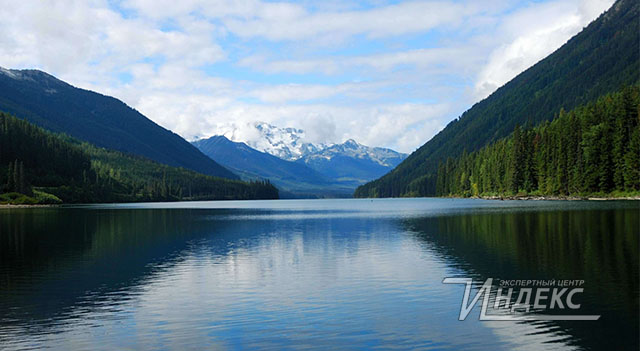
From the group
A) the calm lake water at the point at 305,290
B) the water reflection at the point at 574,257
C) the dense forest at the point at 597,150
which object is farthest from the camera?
the dense forest at the point at 597,150

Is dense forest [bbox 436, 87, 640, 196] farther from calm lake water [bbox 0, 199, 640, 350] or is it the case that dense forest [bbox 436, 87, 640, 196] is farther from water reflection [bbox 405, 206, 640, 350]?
calm lake water [bbox 0, 199, 640, 350]

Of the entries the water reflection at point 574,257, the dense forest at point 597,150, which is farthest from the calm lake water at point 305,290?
the dense forest at point 597,150

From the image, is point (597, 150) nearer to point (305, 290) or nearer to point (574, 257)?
point (574, 257)

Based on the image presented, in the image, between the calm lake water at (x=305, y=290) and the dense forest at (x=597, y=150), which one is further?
the dense forest at (x=597, y=150)

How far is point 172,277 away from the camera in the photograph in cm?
4297

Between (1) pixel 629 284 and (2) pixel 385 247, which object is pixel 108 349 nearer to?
(1) pixel 629 284

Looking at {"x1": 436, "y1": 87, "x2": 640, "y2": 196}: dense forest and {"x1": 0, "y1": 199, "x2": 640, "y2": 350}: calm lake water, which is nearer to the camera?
{"x1": 0, "y1": 199, "x2": 640, "y2": 350}: calm lake water

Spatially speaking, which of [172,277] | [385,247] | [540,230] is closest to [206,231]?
[385,247]

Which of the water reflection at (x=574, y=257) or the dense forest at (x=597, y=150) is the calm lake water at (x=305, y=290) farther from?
the dense forest at (x=597, y=150)

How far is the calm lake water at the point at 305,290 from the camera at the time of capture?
2497 cm

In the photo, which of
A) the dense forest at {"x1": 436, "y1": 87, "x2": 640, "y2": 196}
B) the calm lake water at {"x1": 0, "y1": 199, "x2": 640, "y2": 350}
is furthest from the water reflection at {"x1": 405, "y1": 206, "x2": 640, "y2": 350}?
the dense forest at {"x1": 436, "y1": 87, "x2": 640, "y2": 196}

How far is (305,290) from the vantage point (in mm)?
37219

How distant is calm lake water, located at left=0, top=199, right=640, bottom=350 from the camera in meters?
25.0

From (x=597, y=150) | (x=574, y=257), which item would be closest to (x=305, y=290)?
(x=574, y=257)
